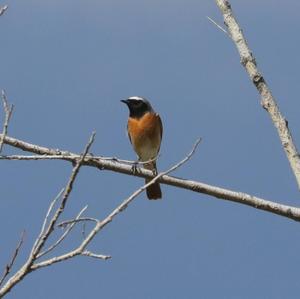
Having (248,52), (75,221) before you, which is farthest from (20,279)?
(248,52)

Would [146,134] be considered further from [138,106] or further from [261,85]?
[261,85]

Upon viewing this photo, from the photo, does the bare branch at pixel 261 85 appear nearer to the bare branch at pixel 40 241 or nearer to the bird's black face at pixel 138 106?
the bare branch at pixel 40 241

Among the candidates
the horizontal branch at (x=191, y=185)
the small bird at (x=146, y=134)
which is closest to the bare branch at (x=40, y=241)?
the horizontal branch at (x=191, y=185)

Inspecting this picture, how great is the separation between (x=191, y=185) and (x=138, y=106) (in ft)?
16.6

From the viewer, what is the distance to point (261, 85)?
11.9 ft

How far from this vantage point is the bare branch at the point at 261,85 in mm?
3385

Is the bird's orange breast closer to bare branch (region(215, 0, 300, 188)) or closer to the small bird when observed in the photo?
the small bird

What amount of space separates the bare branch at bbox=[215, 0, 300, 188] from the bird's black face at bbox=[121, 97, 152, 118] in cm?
578

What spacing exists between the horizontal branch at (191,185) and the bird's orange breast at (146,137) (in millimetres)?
3678

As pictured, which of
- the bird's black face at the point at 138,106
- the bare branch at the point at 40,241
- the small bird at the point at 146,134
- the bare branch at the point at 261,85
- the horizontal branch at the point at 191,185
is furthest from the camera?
the bird's black face at the point at 138,106

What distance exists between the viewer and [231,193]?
4.44m

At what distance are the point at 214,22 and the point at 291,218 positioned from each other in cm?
111

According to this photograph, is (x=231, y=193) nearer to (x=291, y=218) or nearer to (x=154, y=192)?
(x=291, y=218)

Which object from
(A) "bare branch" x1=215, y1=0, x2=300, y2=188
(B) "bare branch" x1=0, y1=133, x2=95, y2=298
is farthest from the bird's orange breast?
(B) "bare branch" x1=0, y1=133, x2=95, y2=298
